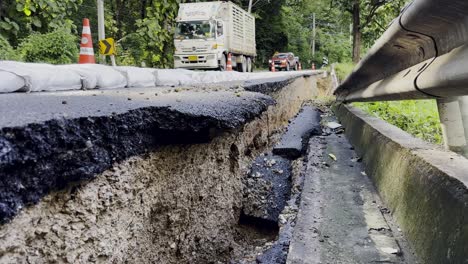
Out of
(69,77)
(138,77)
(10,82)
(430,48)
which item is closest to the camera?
(430,48)

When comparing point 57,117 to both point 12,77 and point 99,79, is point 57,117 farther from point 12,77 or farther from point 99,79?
point 99,79

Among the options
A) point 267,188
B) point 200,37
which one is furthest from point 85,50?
point 200,37

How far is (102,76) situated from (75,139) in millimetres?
2664

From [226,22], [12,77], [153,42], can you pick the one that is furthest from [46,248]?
[226,22]

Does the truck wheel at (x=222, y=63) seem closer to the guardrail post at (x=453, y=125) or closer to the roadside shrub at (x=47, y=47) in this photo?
the roadside shrub at (x=47, y=47)

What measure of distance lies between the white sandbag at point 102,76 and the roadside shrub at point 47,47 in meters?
6.61

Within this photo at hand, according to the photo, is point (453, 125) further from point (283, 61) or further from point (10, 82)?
point (283, 61)

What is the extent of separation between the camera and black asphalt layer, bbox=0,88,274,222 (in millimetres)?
1023

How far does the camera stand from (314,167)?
284 cm

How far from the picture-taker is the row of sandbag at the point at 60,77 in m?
2.81

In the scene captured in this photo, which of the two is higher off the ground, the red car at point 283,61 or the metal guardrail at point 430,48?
the red car at point 283,61

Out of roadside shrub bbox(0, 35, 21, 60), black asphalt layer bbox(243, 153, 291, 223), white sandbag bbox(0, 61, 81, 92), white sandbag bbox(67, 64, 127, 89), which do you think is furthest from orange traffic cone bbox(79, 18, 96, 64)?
black asphalt layer bbox(243, 153, 291, 223)

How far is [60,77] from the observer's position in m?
3.29

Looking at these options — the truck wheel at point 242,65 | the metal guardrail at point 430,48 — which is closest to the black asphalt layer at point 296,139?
the metal guardrail at point 430,48
